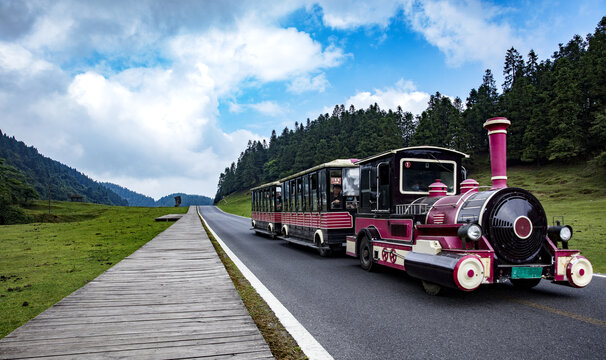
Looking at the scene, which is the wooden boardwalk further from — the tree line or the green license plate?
the tree line

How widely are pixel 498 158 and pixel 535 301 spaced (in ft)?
8.46

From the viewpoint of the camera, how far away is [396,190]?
342 inches

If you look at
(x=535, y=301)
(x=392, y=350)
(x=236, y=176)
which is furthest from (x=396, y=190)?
(x=236, y=176)

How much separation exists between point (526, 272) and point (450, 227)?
138 cm

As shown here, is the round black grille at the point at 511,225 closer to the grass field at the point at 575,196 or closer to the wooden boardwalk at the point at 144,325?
the grass field at the point at 575,196

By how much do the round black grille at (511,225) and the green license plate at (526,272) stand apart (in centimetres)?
17

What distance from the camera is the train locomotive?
240 inches

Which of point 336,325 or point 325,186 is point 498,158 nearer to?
point 336,325

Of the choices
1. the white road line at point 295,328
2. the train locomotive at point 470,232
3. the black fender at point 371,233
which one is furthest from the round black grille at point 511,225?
the white road line at point 295,328

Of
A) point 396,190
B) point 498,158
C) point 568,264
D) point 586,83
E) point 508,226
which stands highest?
point 586,83

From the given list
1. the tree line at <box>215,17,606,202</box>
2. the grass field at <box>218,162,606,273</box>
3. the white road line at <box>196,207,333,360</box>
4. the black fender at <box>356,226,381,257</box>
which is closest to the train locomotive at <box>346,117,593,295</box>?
the black fender at <box>356,226,381,257</box>

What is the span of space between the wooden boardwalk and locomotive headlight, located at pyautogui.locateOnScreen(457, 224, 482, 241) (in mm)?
3750

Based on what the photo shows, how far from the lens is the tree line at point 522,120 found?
53.9 metres

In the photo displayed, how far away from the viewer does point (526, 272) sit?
620 cm
